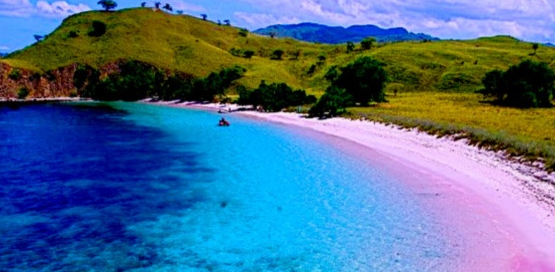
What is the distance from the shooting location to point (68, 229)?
2680 centimetres

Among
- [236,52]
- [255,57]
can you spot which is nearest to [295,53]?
[255,57]

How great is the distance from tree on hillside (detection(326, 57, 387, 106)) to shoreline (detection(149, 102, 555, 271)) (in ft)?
104

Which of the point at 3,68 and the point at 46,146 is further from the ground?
the point at 3,68

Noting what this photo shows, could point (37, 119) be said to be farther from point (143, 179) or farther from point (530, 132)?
point (530, 132)

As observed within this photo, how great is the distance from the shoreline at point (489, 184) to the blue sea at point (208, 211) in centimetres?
319

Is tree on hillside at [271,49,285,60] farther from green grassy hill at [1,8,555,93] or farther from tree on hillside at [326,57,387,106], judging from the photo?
tree on hillside at [326,57,387,106]

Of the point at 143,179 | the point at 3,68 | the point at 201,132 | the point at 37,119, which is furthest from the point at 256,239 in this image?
the point at 3,68

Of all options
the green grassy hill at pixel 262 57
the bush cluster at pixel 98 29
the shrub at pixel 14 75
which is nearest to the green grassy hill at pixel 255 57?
the green grassy hill at pixel 262 57

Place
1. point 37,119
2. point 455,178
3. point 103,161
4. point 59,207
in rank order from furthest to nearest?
point 37,119 → point 103,161 → point 455,178 → point 59,207

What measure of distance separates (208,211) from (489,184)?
21.3 meters

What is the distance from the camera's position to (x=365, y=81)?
316ft

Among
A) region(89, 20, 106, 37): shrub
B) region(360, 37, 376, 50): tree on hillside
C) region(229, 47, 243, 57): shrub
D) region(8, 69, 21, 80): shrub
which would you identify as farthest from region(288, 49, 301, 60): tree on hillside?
region(8, 69, 21, 80): shrub

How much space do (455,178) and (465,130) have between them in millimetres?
15866

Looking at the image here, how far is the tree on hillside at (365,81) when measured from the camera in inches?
3762
